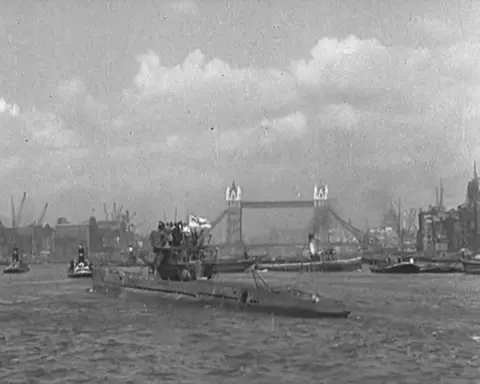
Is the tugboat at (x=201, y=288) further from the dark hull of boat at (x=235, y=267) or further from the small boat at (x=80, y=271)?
the dark hull of boat at (x=235, y=267)

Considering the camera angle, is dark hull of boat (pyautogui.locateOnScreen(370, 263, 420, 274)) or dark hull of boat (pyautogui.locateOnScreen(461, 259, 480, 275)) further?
dark hull of boat (pyautogui.locateOnScreen(370, 263, 420, 274))

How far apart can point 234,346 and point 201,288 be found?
25258mm

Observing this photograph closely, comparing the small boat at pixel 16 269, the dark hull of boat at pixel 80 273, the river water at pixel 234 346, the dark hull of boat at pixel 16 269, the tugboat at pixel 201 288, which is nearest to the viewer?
the river water at pixel 234 346

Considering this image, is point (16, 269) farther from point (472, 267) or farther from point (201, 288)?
point (201, 288)

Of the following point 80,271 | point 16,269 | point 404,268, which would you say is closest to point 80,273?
point 80,271

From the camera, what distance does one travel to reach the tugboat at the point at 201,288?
5531cm

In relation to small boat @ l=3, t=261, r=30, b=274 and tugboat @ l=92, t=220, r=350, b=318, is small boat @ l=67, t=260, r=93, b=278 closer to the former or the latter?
small boat @ l=3, t=261, r=30, b=274

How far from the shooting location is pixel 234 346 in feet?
138

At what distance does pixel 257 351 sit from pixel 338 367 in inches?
237

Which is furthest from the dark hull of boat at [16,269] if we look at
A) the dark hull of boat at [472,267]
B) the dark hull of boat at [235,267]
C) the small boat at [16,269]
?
the dark hull of boat at [472,267]

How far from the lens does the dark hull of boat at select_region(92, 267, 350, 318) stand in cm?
5447

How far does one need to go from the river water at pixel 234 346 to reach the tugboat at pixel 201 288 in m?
1.85

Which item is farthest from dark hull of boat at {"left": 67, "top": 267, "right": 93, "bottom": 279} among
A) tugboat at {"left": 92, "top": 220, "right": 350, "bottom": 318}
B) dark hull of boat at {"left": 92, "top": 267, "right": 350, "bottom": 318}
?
dark hull of boat at {"left": 92, "top": 267, "right": 350, "bottom": 318}

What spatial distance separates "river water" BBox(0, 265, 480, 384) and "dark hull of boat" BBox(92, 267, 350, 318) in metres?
1.75
